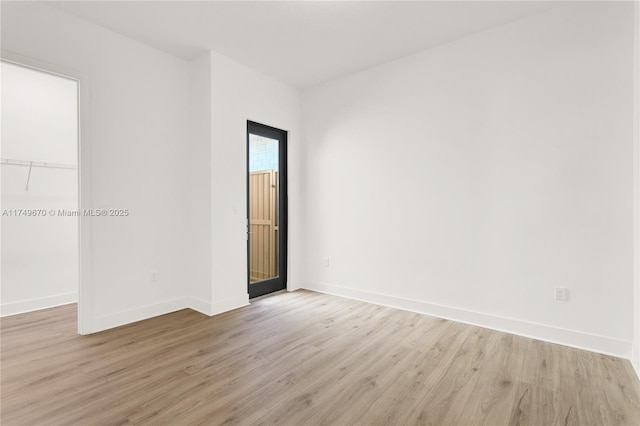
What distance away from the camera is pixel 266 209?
176 inches

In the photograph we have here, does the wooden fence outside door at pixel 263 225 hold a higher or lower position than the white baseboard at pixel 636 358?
higher

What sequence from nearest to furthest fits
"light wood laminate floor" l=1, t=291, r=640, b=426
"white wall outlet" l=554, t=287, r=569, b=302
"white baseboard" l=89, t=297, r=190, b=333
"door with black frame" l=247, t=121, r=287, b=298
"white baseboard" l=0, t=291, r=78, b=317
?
"light wood laminate floor" l=1, t=291, r=640, b=426
"white wall outlet" l=554, t=287, r=569, b=302
"white baseboard" l=89, t=297, r=190, b=333
"white baseboard" l=0, t=291, r=78, b=317
"door with black frame" l=247, t=121, r=287, b=298

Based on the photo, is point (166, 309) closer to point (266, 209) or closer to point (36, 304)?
point (36, 304)

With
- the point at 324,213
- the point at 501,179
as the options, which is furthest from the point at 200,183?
the point at 501,179

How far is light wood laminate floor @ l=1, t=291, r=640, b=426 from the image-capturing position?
1844 millimetres

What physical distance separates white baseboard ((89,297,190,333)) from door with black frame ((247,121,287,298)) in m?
0.89

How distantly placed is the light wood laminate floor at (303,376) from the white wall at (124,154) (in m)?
0.48

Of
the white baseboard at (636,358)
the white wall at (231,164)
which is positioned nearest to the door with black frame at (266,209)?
the white wall at (231,164)

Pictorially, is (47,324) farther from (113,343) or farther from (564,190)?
(564,190)

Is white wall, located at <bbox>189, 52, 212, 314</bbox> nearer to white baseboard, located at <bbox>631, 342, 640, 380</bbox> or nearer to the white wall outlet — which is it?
the white wall outlet

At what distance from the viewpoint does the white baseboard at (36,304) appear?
11.5 feet

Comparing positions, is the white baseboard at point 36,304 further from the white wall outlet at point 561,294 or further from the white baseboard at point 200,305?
the white wall outlet at point 561,294

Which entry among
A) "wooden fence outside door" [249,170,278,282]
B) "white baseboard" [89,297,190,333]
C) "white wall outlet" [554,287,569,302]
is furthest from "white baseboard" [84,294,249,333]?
"white wall outlet" [554,287,569,302]

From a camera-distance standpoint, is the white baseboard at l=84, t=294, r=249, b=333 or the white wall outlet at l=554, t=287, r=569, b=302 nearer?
the white wall outlet at l=554, t=287, r=569, b=302
